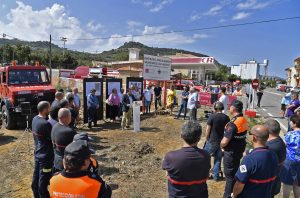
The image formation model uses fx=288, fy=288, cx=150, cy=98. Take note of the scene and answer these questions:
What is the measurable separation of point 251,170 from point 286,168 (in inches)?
78.5

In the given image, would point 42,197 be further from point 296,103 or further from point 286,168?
point 296,103

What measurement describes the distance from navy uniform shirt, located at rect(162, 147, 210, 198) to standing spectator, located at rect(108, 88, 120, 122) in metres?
10.8

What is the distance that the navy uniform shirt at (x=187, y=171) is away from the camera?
3.14 metres

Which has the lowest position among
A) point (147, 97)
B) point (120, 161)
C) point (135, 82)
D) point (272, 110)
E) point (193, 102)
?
point (120, 161)

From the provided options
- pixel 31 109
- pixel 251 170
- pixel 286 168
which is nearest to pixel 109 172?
pixel 286 168

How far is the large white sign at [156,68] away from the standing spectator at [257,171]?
43.5 ft

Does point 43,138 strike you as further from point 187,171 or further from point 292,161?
point 292,161

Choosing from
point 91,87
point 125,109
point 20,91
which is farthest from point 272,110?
point 20,91

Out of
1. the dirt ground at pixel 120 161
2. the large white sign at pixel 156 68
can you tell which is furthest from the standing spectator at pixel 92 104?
the large white sign at pixel 156 68

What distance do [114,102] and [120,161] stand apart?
20.2 feet

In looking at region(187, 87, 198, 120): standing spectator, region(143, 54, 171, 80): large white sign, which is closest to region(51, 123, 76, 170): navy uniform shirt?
region(187, 87, 198, 120): standing spectator

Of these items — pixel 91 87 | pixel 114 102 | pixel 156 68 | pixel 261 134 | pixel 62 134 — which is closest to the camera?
pixel 261 134

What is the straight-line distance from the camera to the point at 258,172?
3.34 metres

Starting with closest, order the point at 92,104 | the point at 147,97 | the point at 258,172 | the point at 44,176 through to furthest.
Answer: the point at 258,172 → the point at 44,176 → the point at 92,104 → the point at 147,97
